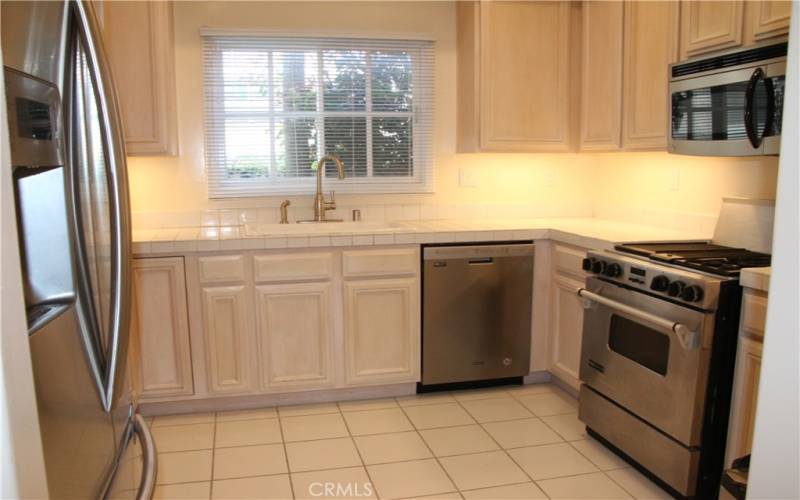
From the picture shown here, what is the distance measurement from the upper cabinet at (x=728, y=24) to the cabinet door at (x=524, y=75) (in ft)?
2.97

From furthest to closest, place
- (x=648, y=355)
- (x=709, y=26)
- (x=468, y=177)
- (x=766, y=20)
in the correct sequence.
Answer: (x=468, y=177)
(x=709, y=26)
(x=648, y=355)
(x=766, y=20)

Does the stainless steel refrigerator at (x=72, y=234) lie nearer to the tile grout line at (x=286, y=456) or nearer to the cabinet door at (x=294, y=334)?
the tile grout line at (x=286, y=456)

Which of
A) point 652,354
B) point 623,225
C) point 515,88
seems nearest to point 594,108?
point 515,88

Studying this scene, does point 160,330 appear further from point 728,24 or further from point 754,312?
point 728,24

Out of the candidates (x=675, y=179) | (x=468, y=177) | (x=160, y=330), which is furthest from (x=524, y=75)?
(x=160, y=330)

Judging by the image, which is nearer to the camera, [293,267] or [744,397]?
[744,397]

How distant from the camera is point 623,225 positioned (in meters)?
3.52

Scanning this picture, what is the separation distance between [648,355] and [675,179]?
1269 mm

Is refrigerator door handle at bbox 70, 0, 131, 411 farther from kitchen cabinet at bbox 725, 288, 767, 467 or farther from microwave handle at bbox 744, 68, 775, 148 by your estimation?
microwave handle at bbox 744, 68, 775, 148

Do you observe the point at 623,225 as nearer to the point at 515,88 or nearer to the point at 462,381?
the point at 515,88

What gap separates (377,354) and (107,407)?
2.17 m

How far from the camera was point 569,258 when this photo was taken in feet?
10.3

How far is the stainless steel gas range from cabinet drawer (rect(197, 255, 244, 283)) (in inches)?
62.5

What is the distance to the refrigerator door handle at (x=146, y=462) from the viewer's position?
1.19 meters
